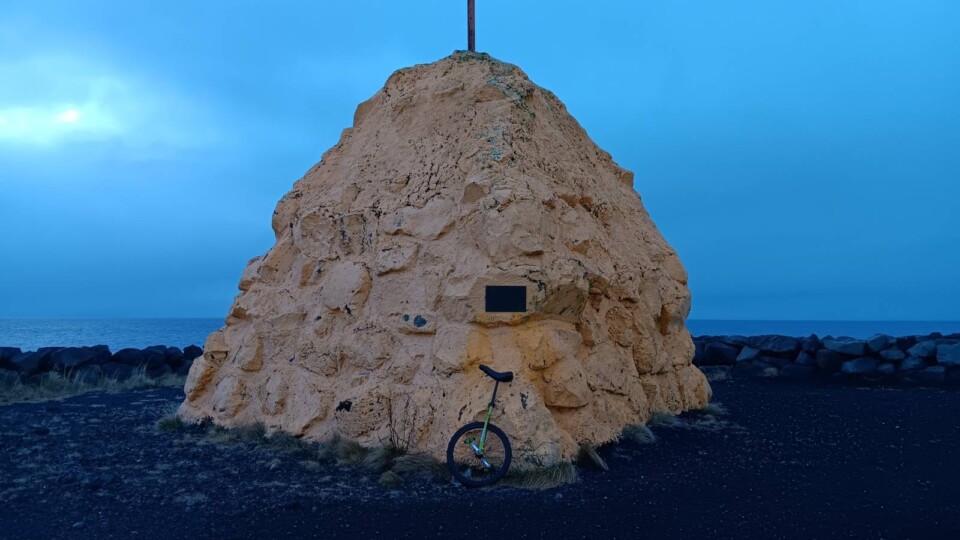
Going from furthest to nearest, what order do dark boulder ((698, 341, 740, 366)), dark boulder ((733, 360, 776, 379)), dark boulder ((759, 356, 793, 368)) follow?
dark boulder ((698, 341, 740, 366))
dark boulder ((759, 356, 793, 368))
dark boulder ((733, 360, 776, 379))

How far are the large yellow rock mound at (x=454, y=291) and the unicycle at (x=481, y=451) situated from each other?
15 cm

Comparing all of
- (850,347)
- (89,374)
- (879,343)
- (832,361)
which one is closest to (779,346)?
(832,361)

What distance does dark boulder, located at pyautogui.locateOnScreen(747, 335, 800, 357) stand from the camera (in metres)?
14.2

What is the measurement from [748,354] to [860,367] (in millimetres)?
2088

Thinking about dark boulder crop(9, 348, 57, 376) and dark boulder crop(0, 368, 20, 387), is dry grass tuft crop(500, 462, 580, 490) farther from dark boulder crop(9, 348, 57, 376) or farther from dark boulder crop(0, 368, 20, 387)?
dark boulder crop(9, 348, 57, 376)

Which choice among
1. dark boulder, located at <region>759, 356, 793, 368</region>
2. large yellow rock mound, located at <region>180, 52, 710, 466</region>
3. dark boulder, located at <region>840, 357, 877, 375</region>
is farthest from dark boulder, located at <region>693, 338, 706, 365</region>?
large yellow rock mound, located at <region>180, 52, 710, 466</region>

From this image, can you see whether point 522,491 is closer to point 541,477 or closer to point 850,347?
point 541,477

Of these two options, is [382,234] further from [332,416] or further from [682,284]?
[682,284]

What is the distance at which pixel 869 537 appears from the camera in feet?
14.3

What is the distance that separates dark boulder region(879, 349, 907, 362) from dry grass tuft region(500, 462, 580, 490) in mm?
10198

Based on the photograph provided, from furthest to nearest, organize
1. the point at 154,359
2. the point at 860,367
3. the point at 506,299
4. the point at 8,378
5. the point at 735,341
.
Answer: the point at 735,341 → the point at 154,359 → the point at 860,367 → the point at 8,378 → the point at 506,299

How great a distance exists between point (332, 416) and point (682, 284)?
5.00 m

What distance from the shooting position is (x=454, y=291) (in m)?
6.28

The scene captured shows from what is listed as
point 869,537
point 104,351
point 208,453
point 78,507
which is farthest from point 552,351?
point 104,351
